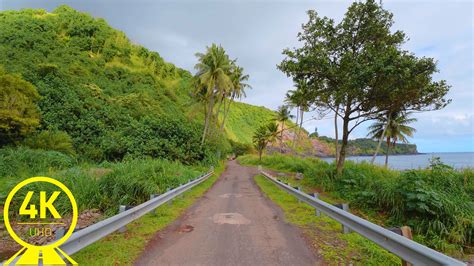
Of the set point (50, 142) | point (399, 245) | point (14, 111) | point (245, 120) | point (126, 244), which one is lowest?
point (126, 244)

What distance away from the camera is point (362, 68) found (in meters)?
10.5

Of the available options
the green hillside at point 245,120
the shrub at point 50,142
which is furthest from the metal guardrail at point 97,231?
the green hillside at point 245,120

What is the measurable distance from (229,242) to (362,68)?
9100 millimetres

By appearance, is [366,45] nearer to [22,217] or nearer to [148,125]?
[22,217]

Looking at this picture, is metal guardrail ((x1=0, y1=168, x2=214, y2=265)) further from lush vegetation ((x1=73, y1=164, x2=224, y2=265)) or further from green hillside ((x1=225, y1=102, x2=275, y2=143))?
green hillside ((x1=225, y1=102, x2=275, y2=143))

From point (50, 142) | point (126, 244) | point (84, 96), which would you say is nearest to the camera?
point (126, 244)

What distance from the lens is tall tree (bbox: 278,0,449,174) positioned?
10.2 m

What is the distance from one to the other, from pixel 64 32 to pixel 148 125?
4071cm

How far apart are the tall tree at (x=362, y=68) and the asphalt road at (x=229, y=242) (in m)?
7.25

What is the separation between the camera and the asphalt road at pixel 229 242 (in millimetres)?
3803

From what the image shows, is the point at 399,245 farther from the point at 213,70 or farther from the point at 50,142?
the point at 213,70

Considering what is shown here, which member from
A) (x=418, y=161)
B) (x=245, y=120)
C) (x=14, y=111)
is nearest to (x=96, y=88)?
(x=14, y=111)

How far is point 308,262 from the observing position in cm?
373

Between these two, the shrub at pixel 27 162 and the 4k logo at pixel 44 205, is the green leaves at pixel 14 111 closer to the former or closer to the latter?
the shrub at pixel 27 162
